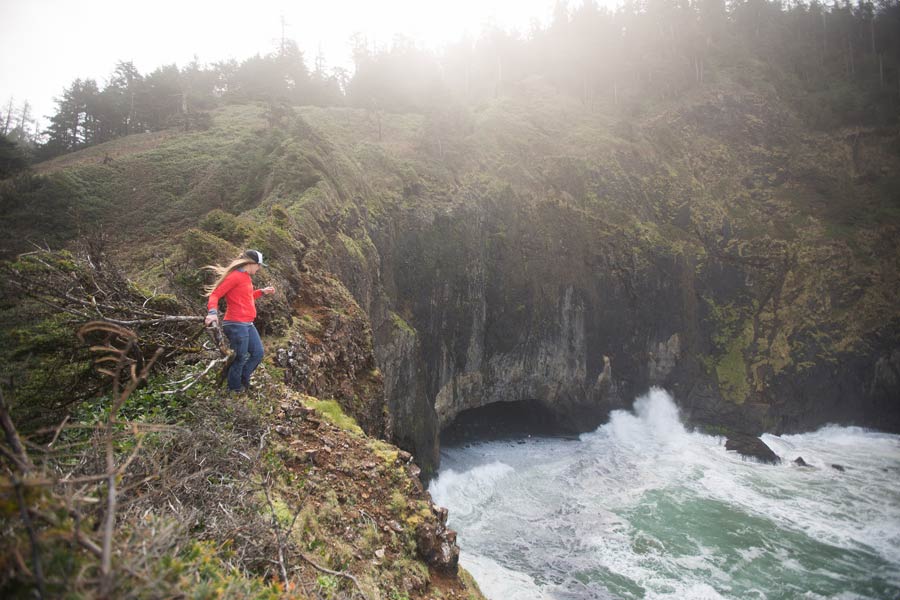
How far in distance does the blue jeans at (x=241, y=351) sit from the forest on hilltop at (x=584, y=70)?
30.4m

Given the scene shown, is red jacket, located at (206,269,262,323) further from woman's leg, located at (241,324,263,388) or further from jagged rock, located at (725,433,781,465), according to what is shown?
jagged rock, located at (725,433,781,465)

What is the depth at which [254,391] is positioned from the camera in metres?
6.04

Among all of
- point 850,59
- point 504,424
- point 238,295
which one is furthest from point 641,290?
point 850,59

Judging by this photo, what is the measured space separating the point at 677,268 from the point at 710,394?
364 inches

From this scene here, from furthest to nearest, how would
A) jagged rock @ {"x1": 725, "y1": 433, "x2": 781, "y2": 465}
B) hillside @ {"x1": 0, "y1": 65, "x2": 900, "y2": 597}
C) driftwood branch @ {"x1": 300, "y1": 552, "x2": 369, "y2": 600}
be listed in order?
jagged rock @ {"x1": 725, "y1": 433, "x2": 781, "y2": 465}
hillside @ {"x1": 0, "y1": 65, "x2": 900, "y2": 597}
driftwood branch @ {"x1": 300, "y1": 552, "x2": 369, "y2": 600}

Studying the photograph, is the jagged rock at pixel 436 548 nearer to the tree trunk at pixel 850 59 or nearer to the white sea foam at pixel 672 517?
the white sea foam at pixel 672 517

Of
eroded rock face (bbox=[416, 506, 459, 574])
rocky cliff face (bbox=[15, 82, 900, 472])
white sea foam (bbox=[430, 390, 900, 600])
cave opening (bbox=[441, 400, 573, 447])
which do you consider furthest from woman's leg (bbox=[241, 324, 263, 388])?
cave opening (bbox=[441, 400, 573, 447])

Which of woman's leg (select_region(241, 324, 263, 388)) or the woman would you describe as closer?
the woman

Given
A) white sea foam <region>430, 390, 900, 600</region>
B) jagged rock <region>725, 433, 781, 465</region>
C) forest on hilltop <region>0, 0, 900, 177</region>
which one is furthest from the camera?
forest on hilltop <region>0, 0, 900, 177</region>

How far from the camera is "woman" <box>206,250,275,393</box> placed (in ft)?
17.9

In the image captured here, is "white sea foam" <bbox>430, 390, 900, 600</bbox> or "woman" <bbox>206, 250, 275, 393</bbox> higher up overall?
"woman" <bbox>206, 250, 275, 393</bbox>

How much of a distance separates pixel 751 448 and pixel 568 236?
675 inches

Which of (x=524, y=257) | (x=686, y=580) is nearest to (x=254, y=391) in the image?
(x=686, y=580)

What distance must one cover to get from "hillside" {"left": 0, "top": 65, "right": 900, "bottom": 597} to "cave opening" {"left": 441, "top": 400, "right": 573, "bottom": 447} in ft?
2.14
